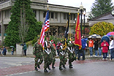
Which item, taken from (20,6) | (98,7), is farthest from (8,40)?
(98,7)

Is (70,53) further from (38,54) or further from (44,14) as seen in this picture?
(44,14)

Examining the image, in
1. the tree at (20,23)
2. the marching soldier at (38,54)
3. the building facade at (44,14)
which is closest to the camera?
the marching soldier at (38,54)

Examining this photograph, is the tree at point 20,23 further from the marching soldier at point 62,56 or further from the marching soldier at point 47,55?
the marching soldier at point 47,55

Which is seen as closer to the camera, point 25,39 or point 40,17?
point 25,39

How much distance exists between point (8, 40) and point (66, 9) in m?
14.2

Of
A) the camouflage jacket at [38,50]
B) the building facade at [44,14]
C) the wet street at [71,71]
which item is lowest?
the wet street at [71,71]

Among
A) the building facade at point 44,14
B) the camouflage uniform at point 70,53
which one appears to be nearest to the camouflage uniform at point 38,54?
the camouflage uniform at point 70,53

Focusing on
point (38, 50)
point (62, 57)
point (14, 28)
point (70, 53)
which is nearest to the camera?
point (38, 50)

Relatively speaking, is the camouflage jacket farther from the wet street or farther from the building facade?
the building facade

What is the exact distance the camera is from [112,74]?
1009cm

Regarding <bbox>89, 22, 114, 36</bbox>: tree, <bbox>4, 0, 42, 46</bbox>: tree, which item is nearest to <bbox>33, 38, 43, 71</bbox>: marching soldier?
<bbox>89, 22, 114, 36</bbox>: tree

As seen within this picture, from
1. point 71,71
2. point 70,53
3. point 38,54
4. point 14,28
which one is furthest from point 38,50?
point 14,28

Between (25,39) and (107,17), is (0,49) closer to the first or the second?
(25,39)

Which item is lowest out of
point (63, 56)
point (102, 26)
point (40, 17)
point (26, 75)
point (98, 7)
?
point (26, 75)
